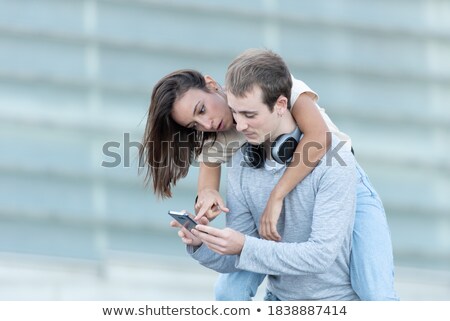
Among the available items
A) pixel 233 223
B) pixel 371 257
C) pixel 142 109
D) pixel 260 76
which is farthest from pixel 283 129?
pixel 142 109

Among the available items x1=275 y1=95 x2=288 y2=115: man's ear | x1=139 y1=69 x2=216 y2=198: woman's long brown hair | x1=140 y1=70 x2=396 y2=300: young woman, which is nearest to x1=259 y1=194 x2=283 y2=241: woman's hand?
x1=140 y1=70 x2=396 y2=300: young woman

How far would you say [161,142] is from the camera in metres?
2.41

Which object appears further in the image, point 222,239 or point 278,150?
point 278,150

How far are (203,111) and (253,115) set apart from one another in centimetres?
22

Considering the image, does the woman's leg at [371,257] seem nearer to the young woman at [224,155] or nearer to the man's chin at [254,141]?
the young woman at [224,155]

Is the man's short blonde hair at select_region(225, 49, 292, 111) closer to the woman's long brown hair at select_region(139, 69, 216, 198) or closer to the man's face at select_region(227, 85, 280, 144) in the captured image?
the man's face at select_region(227, 85, 280, 144)

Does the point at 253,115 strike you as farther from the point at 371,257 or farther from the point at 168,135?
the point at 371,257

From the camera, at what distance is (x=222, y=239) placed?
83.0 inches

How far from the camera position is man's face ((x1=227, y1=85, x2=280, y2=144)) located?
2158 millimetres

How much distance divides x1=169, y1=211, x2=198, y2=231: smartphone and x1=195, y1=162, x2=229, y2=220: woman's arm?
5 cm

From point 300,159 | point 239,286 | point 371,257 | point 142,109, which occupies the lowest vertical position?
point 239,286

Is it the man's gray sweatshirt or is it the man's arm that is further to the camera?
the man's arm

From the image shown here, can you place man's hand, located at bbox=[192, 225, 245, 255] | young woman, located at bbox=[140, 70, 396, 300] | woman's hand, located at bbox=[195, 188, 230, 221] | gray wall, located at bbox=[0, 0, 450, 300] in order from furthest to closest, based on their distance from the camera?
1. gray wall, located at bbox=[0, 0, 450, 300]
2. woman's hand, located at bbox=[195, 188, 230, 221]
3. young woman, located at bbox=[140, 70, 396, 300]
4. man's hand, located at bbox=[192, 225, 245, 255]

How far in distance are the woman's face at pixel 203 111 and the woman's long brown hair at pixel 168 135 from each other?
2cm
